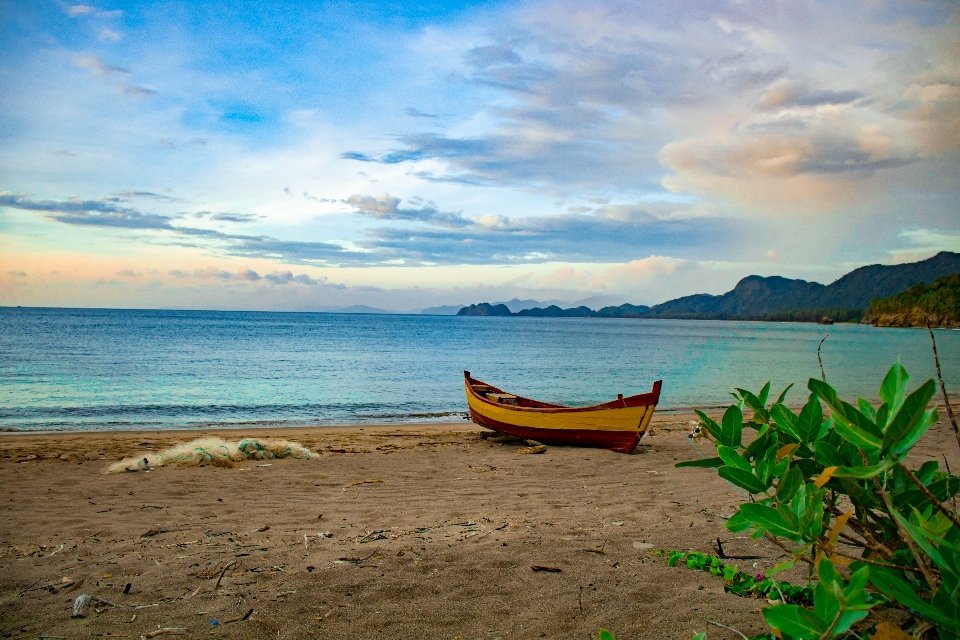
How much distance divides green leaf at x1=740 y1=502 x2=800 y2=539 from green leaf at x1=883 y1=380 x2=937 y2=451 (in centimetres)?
33

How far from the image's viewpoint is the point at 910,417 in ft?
4.05

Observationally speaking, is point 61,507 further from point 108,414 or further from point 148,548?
point 108,414

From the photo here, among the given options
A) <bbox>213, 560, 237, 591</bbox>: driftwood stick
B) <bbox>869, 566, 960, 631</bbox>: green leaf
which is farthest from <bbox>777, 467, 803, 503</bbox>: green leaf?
<bbox>213, 560, 237, 591</bbox>: driftwood stick

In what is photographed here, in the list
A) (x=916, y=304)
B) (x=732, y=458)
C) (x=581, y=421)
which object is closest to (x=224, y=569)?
(x=732, y=458)

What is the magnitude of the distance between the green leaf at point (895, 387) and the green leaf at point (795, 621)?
483 mm

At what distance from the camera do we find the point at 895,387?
4.47 feet

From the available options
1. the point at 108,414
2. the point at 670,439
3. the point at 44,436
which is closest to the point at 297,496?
the point at 670,439

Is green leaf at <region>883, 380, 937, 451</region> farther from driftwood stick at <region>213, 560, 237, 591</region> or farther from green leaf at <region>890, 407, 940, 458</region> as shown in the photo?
driftwood stick at <region>213, 560, 237, 591</region>

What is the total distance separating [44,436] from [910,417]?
16552mm

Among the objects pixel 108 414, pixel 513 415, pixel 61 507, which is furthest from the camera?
pixel 108 414

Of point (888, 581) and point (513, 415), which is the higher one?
point (888, 581)

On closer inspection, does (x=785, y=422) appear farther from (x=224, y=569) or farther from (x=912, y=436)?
(x=224, y=569)

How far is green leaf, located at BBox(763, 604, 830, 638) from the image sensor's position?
49.6 inches

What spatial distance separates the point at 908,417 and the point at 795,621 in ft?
1.66
